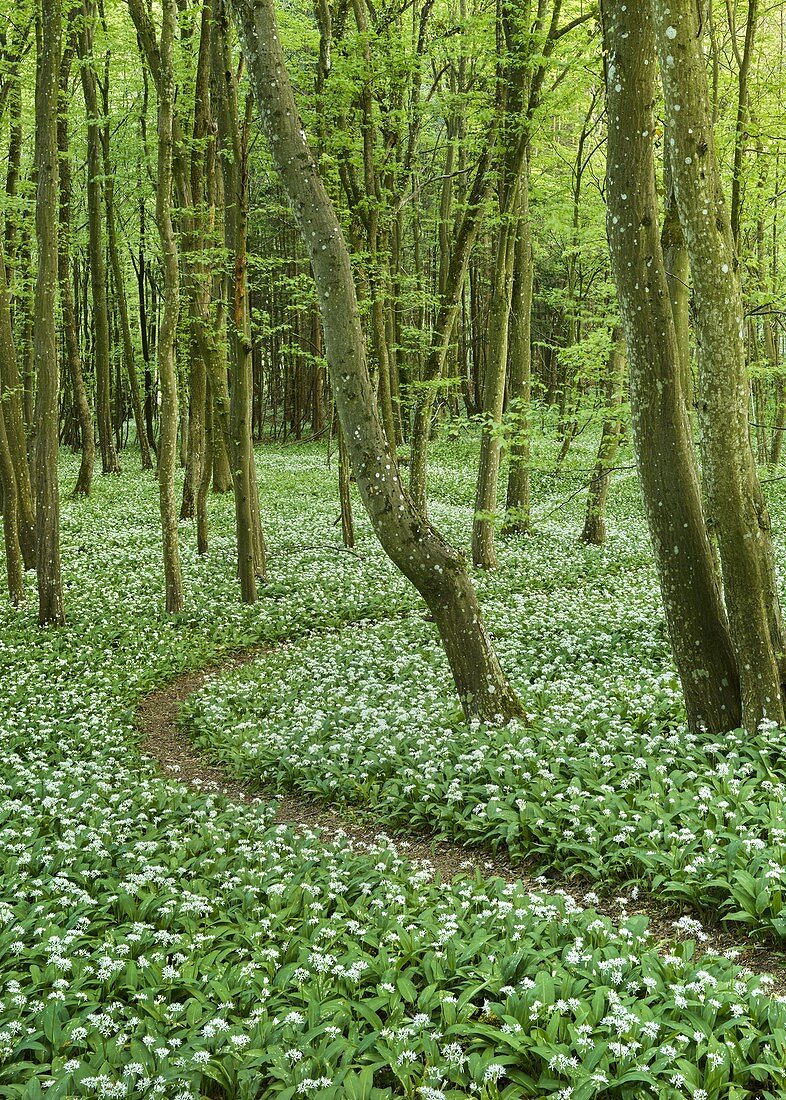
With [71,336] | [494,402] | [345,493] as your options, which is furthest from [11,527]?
[71,336]

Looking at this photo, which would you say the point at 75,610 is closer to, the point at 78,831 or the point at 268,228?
the point at 78,831

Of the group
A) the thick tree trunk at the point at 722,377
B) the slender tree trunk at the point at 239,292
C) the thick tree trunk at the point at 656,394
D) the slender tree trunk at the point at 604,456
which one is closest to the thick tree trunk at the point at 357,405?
the thick tree trunk at the point at 656,394

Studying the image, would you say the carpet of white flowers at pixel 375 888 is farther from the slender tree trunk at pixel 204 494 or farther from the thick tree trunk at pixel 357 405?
the slender tree trunk at pixel 204 494

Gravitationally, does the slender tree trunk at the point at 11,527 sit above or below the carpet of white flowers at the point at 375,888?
above

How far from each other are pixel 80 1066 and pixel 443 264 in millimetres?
30016

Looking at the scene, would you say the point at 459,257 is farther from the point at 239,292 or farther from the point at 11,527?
the point at 11,527

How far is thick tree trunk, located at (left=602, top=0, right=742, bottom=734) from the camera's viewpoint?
264 inches

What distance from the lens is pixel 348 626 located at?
→ 45.3 feet

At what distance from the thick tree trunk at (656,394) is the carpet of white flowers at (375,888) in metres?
0.78

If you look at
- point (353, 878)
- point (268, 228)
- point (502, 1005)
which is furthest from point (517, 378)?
point (268, 228)

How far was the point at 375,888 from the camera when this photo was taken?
19.3ft

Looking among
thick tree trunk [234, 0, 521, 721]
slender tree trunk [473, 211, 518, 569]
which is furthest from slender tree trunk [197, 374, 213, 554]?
thick tree trunk [234, 0, 521, 721]

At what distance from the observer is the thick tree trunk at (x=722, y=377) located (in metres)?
6.20

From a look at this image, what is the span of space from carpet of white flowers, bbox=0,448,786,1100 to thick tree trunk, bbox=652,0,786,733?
857mm
